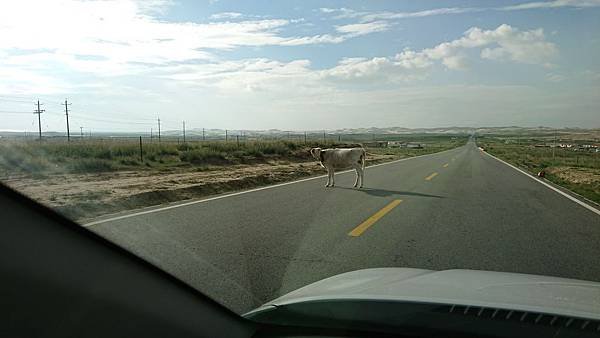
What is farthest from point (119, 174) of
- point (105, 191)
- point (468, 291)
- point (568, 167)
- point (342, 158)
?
point (568, 167)

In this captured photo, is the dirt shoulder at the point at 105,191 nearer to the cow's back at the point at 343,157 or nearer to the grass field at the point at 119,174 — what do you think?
the grass field at the point at 119,174

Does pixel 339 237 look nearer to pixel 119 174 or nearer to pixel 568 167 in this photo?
pixel 119 174

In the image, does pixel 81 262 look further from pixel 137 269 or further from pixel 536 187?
pixel 536 187

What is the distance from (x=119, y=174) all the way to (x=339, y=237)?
14.5m

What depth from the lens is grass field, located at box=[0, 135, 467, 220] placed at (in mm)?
10250

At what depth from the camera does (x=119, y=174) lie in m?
19.7

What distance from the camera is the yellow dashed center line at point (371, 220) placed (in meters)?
8.05

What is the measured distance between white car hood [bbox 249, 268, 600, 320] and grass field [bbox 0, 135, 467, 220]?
6.28 feet

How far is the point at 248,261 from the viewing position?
6.03 meters

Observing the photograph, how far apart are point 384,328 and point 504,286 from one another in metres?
1.01

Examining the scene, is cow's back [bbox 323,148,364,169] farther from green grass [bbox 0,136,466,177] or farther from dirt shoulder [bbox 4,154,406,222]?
green grass [bbox 0,136,466,177]

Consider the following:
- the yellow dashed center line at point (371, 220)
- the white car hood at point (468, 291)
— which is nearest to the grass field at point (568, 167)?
the yellow dashed center line at point (371, 220)

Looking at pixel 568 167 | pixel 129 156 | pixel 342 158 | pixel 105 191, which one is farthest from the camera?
pixel 568 167

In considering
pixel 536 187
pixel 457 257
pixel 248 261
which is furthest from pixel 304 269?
pixel 536 187
